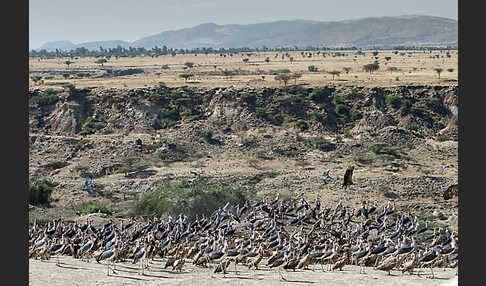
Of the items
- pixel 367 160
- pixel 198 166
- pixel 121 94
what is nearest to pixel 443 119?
pixel 367 160

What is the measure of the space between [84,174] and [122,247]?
2964 cm

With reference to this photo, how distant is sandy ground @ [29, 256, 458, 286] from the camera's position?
18828mm

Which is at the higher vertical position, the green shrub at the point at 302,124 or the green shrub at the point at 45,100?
the green shrub at the point at 45,100

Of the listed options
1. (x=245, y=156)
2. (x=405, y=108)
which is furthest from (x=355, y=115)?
(x=245, y=156)

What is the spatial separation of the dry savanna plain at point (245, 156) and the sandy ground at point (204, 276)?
0.07m

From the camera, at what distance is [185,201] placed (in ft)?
105

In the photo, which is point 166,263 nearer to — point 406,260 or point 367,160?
point 406,260

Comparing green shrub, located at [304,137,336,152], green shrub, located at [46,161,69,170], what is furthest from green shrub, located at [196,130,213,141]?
green shrub, located at [46,161,69,170]

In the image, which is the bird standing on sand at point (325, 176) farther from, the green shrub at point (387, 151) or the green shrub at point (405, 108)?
the green shrub at point (405, 108)

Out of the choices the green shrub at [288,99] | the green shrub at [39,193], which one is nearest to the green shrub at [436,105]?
the green shrub at [288,99]

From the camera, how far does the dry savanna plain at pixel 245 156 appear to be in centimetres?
2116

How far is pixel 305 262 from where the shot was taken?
828 inches

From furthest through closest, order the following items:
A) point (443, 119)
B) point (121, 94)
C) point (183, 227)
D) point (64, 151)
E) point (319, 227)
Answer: point (121, 94)
point (443, 119)
point (64, 151)
point (319, 227)
point (183, 227)

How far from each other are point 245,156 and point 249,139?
14.2 ft
